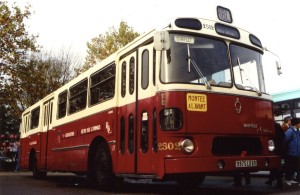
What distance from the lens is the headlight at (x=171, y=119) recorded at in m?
6.47

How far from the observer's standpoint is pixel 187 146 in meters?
6.44

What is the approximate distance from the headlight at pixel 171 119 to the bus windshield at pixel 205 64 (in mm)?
527

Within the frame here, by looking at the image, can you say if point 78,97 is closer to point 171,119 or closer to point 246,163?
point 171,119

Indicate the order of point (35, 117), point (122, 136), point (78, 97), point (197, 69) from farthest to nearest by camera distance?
point (35, 117) < point (78, 97) < point (122, 136) < point (197, 69)

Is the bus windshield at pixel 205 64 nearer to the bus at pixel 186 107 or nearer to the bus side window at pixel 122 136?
the bus at pixel 186 107

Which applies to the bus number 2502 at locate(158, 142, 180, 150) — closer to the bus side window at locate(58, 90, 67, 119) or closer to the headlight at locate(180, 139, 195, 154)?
the headlight at locate(180, 139, 195, 154)

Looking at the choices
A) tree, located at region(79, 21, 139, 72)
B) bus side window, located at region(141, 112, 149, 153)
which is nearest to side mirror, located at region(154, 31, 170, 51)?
bus side window, located at region(141, 112, 149, 153)

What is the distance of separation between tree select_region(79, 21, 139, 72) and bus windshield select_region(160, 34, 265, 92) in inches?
1010

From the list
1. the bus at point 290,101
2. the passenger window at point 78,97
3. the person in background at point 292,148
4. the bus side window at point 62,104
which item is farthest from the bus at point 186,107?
the bus at point 290,101

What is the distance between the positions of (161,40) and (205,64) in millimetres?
945

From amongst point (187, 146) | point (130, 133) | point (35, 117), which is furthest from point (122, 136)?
point (35, 117)

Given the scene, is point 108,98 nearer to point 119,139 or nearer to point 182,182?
point 119,139

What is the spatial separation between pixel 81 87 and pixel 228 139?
4.98m

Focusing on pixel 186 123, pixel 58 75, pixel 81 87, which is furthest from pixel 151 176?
pixel 58 75
